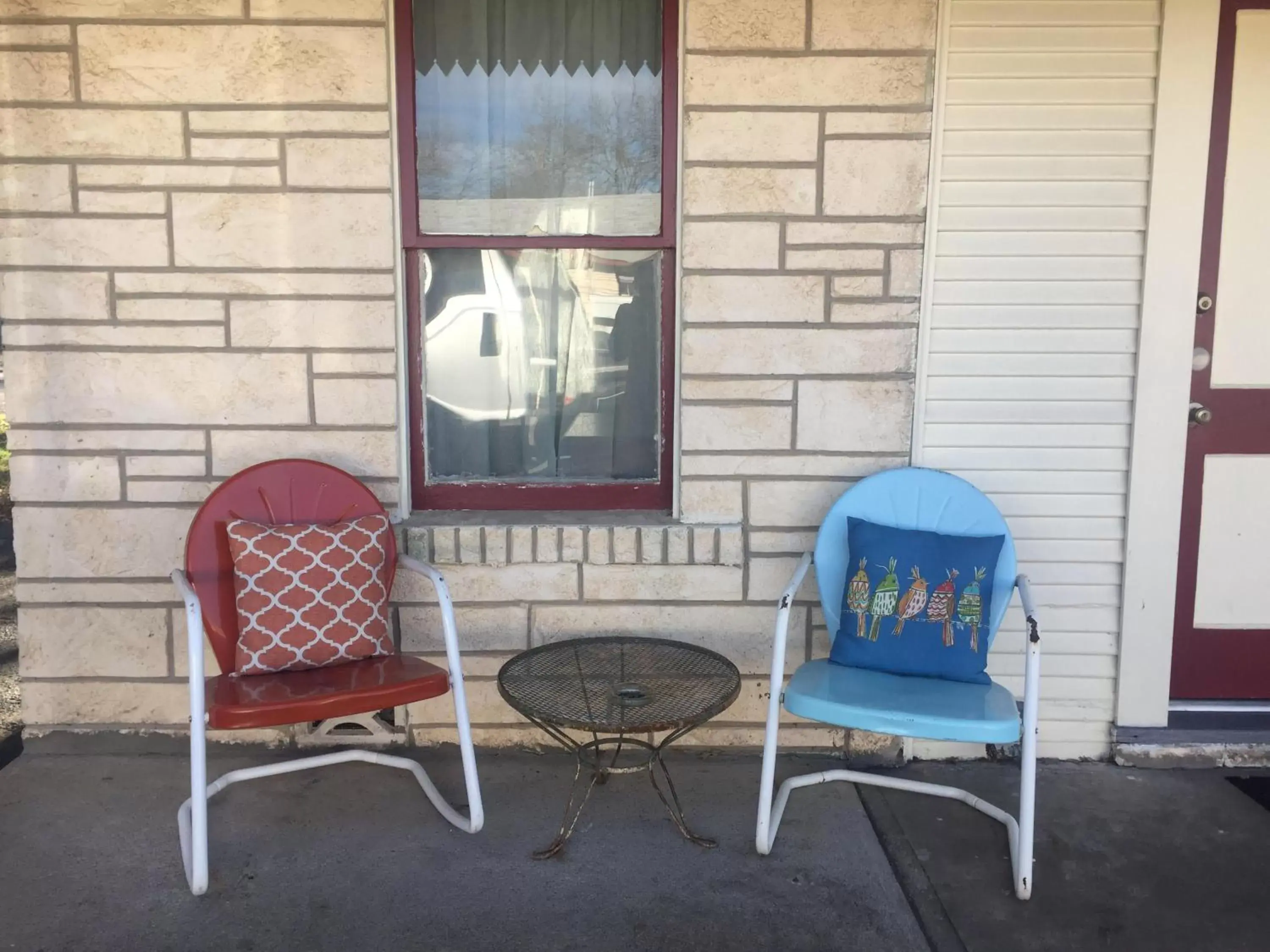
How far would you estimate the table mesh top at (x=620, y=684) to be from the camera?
230 cm

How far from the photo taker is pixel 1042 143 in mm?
2809

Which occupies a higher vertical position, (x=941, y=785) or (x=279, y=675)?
(x=279, y=675)

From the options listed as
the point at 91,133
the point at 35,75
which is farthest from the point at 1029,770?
the point at 35,75

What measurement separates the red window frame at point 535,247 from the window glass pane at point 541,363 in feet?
0.10

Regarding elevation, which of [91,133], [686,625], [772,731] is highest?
[91,133]

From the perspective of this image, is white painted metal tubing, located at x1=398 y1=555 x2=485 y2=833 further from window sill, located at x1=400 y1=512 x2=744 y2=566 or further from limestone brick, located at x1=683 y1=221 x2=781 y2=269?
limestone brick, located at x1=683 y1=221 x2=781 y2=269

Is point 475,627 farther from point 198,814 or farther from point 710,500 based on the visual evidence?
point 198,814

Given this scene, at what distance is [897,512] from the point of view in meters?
2.78

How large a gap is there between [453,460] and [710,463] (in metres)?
0.77

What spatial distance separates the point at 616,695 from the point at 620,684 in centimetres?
9

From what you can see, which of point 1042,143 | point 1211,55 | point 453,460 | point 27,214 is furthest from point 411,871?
point 1211,55

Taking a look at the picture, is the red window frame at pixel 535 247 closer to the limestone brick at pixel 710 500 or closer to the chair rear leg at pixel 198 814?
the limestone brick at pixel 710 500

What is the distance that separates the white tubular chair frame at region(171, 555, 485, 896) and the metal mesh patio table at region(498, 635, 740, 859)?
0.17 metres

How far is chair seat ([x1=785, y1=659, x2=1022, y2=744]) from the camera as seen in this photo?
2262 millimetres
